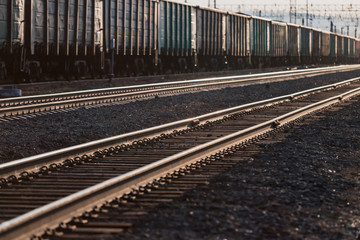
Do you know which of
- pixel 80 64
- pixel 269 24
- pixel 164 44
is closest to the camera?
pixel 80 64

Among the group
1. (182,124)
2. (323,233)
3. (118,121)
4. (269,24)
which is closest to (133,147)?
(182,124)

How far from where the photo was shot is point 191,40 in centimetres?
3312

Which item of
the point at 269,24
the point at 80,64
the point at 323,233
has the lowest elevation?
the point at 323,233

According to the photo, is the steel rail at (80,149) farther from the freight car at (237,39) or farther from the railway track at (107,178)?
the freight car at (237,39)

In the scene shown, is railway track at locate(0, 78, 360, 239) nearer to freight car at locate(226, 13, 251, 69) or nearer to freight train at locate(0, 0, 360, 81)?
freight train at locate(0, 0, 360, 81)

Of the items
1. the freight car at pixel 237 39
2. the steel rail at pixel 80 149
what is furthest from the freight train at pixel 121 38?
the steel rail at pixel 80 149

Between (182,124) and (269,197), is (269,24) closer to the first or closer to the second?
(182,124)

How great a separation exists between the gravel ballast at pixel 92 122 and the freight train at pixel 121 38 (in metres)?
5.66

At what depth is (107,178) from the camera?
6.40 metres

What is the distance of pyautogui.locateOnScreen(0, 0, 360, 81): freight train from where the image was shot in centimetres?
1980

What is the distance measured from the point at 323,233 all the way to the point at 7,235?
2.28 m

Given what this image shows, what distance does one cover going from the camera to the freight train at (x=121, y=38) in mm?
19797

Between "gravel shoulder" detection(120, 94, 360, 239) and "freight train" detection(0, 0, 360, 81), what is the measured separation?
520 inches

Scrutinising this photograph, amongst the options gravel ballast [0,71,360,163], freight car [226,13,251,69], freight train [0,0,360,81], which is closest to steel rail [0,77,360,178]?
gravel ballast [0,71,360,163]
